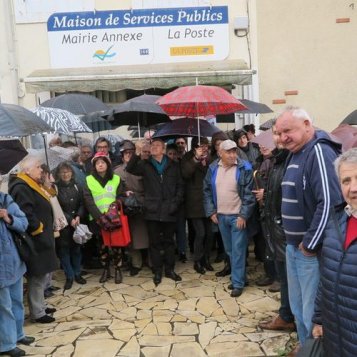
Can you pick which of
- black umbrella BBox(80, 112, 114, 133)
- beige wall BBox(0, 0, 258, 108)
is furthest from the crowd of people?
beige wall BBox(0, 0, 258, 108)

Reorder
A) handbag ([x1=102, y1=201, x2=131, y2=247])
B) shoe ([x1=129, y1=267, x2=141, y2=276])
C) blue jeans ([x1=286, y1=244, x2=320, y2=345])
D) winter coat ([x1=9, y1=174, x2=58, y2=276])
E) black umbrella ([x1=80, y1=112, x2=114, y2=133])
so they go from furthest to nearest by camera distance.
→ black umbrella ([x1=80, y1=112, x2=114, y2=133]) → shoe ([x1=129, y1=267, x2=141, y2=276]) → handbag ([x1=102, y1=201, x2=131, y2=247]) → winter coat ([x1=9, y1=174, x2=58, y2=276]) → blue jeans ([x1=286, y1=244, x2=320, y2=345])

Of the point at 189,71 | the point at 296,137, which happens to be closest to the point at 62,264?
the point at 296,137

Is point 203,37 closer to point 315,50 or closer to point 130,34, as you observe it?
point 130,34

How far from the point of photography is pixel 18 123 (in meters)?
4.33

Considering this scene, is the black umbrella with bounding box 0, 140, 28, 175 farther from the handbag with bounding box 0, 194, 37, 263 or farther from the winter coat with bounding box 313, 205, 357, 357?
the winter coat with bounding box 313, 205, 357, 357

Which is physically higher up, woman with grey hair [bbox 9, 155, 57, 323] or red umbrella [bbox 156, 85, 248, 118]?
red umbrella [bbox 156, 85, 248, 118]

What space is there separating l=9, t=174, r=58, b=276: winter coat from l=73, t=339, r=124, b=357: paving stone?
852 millimetres

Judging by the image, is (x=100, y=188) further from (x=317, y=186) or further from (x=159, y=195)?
(x=317, y=186)

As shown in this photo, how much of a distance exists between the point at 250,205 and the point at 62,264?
2590 mm

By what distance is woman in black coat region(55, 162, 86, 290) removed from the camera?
5824mm

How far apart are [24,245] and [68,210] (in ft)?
4.74

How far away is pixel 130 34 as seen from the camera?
1006cm

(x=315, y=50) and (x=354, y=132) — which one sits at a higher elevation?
(x=315, y=50)

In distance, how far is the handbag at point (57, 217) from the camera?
5297mm
